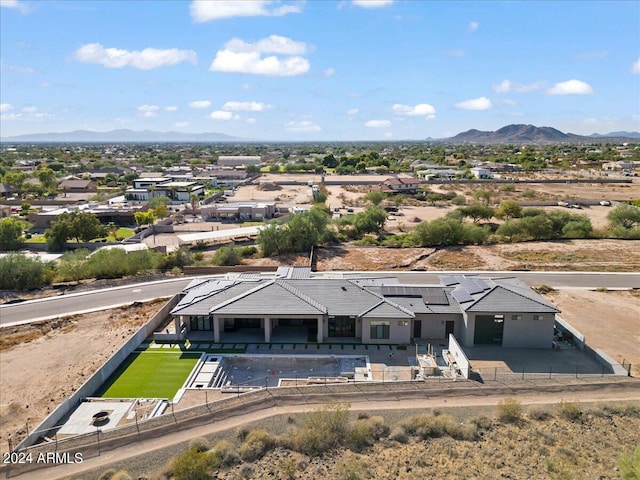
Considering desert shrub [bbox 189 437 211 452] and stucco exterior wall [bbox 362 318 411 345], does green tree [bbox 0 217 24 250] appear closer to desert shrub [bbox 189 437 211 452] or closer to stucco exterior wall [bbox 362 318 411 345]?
stucco exterior wall [bbox 362 318 411 345]

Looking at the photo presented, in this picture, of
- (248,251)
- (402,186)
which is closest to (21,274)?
(248,251)

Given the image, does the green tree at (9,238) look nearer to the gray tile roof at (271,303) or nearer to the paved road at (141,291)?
the paved road at (141,291)

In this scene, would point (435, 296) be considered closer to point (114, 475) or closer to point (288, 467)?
point (288, 467)

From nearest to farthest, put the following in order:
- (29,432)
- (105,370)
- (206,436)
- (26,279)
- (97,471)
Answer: (97,471) < (206,436) < (29,432) < (105,370) < (26,279)

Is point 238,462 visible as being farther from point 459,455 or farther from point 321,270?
point 321,270

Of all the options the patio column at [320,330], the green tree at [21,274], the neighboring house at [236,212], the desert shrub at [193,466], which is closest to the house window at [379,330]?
the patio column at [320,330]

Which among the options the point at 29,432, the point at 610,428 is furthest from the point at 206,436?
the point at 610,428
